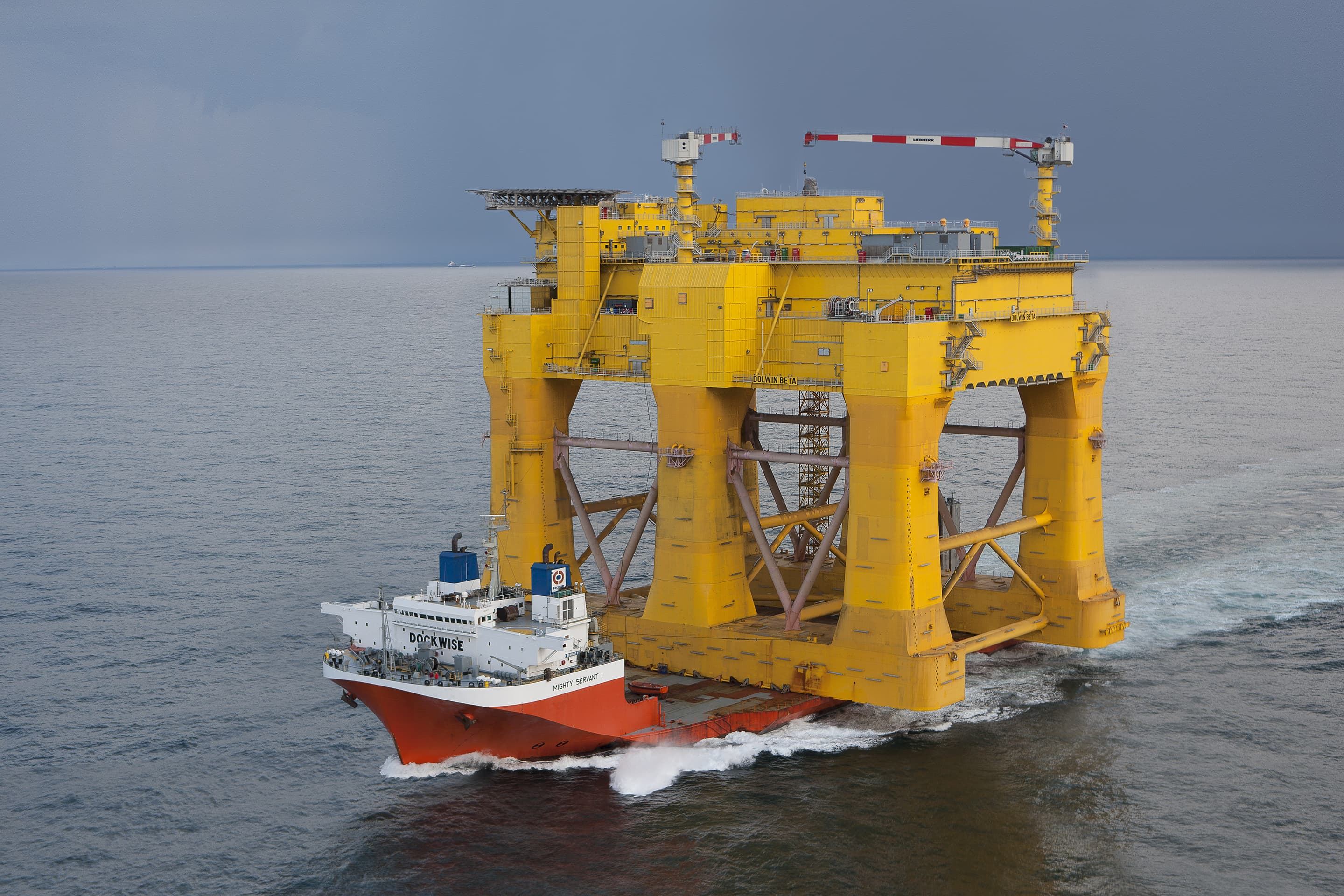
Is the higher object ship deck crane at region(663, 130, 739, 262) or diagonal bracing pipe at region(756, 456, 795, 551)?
ship deck crane at region(663, 130, 739, 262)

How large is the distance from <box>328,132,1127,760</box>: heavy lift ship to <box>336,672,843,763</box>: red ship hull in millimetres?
160

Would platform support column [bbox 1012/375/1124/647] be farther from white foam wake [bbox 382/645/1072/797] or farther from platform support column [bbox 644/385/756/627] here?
platform support column [bbox 644/385/756/627]

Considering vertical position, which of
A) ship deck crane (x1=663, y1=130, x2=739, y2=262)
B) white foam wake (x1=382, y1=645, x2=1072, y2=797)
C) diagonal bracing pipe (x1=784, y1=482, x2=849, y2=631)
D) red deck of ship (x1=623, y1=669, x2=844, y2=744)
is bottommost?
white foam wake (x1=382, y1=645, x2=1072, y2=797)

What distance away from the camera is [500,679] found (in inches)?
1932

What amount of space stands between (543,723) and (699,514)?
10373 mm

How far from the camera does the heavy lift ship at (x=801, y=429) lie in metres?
50.7

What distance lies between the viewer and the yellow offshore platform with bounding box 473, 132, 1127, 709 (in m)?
50.8

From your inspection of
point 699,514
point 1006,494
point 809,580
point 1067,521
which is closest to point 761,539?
point 809,580

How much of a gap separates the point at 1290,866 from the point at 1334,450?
71.8 m

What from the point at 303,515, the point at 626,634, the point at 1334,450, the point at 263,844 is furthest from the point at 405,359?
the point at 263,844

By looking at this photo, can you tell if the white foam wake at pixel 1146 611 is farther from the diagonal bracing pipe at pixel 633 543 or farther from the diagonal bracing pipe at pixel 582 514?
the diagonal bracing pipe at pixel 582 514

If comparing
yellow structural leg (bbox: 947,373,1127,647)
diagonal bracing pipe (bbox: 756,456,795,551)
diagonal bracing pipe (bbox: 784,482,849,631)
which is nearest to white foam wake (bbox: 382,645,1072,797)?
diagonal bracing pipe (bbox: 784,482,849,631)

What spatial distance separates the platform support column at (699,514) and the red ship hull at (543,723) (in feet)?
16.5

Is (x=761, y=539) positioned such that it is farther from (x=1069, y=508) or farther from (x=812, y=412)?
(x=1069, y=508)
